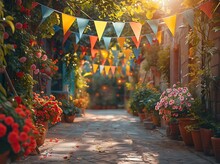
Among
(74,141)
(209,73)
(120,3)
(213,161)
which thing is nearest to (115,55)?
(120,3)

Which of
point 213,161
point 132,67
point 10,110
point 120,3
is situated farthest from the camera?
point 132,67

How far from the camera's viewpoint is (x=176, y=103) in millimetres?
6777

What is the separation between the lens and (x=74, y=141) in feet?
23.9

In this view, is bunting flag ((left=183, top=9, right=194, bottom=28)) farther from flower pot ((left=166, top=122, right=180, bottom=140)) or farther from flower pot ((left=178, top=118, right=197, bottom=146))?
flower pot ((left=166, top=122, right=180, bottom=140))

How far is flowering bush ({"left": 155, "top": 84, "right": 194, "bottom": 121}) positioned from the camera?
6.72 m

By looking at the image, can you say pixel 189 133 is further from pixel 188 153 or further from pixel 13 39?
pixel 13 39

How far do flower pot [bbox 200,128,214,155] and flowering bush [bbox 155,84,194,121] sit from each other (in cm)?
104

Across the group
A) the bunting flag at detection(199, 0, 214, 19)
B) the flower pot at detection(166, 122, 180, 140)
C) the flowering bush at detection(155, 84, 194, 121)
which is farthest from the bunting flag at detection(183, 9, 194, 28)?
the flower pot at detection(166, 122, 180, 140)

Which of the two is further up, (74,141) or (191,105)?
(191,105)

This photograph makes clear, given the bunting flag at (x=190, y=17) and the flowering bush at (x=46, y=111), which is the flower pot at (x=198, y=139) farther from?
the flowering bush at (x=46, y=111)

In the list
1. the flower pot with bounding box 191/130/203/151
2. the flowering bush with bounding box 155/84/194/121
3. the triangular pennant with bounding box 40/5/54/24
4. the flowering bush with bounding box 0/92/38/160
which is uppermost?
the triangular pennant with bounding box 40/5/54/24

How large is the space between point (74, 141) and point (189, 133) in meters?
2.42

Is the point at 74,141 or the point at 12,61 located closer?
the point at 12,61

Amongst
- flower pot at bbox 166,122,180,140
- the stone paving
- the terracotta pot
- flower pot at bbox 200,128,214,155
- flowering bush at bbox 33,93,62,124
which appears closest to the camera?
the terracotta pot
